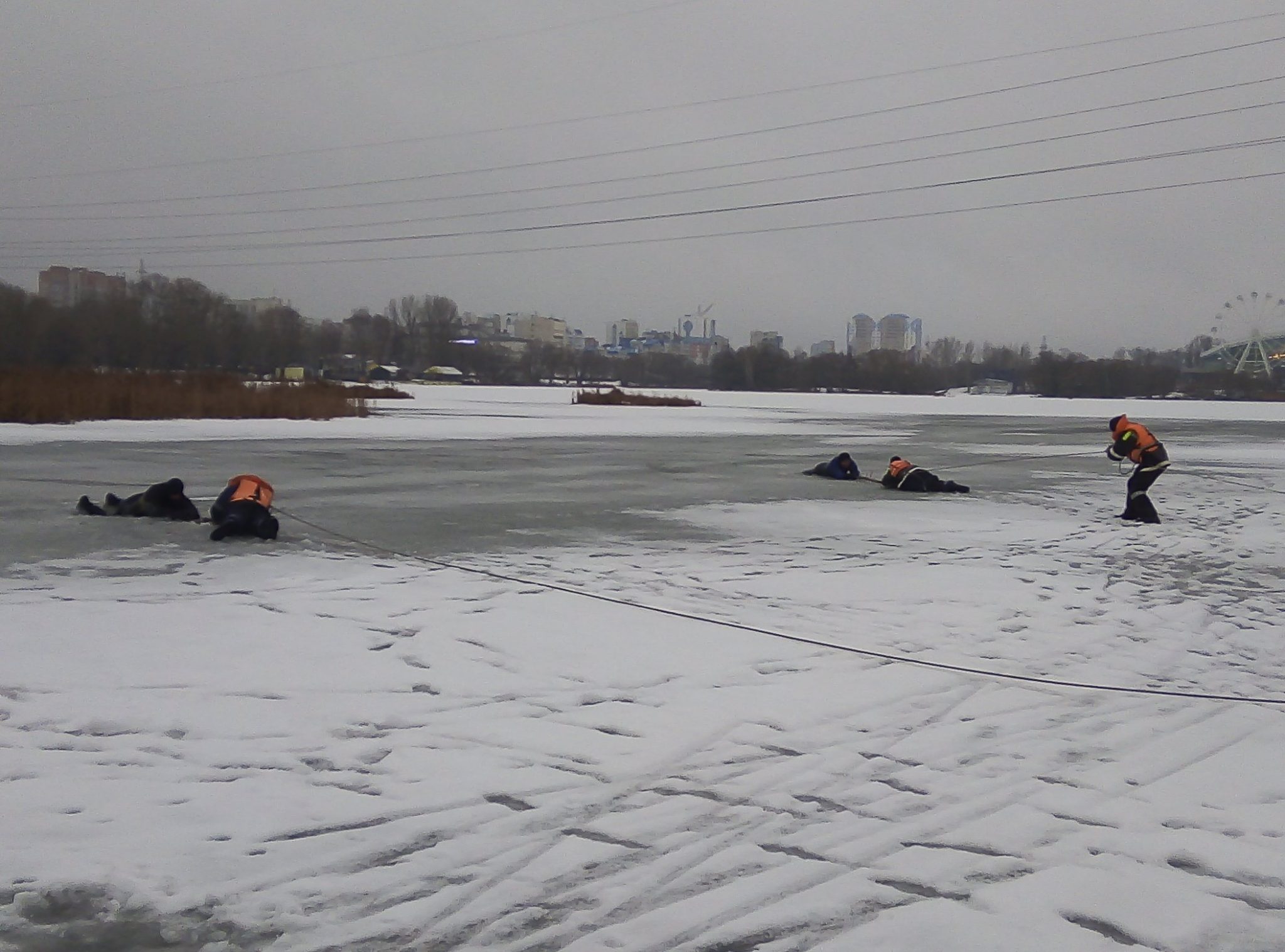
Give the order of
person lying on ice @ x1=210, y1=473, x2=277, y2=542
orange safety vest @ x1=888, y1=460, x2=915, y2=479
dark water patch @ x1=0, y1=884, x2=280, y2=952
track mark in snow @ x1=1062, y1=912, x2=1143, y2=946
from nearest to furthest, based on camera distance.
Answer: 1. dark water patch @ x1=0, y1=884, x2=280, y2=952
2. track mark in snow @ x1=1062, y1=912, x2=1143, y2=946
3. person lying on ice @ x1=210, y1=473, x2=277, y2=542
4. orange safety vest @ x1=888, y1=460, x2=915, y2=479

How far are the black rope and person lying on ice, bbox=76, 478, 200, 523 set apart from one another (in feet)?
10.1

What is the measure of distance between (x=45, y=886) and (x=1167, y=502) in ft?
47.1

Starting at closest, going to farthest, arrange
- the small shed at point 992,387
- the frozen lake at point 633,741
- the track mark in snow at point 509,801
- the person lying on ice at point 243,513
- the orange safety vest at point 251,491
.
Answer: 1. the frozen lake at point 633,741
2. the track mark in snow at point 509,801
3. the person lying on ice at point 243,513
4. the orange safety vest at point 251,491
5. the small shed at point 992,387

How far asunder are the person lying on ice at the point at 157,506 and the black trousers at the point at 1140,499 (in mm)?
9897

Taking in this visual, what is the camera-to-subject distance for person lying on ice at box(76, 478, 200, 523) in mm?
11141

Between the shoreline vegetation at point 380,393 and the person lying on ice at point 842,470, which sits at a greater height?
the shoreline vegetation at point 380,393

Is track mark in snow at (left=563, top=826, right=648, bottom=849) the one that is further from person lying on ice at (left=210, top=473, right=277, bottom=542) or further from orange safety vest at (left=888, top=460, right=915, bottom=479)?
orange safety vest at (left=888, top=460, right=915, bottom=479)

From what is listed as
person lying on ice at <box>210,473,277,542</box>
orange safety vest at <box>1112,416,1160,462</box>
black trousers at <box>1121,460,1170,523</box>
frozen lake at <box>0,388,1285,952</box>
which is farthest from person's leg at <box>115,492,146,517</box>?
black trousers at <box>1121,460,1170,523</box>

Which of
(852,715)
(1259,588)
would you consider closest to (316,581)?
(852,715)

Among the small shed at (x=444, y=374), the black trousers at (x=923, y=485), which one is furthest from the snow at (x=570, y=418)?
the small shed at (x=444, y=374)

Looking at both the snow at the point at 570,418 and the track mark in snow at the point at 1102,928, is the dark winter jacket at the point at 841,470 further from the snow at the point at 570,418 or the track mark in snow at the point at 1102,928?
the track mark in snow at the point at 1102,928

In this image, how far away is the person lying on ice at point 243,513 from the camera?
1003 centimetres

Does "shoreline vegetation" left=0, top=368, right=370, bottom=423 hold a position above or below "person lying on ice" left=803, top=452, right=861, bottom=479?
above

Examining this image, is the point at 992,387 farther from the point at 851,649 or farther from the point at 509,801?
the point at 509,801
